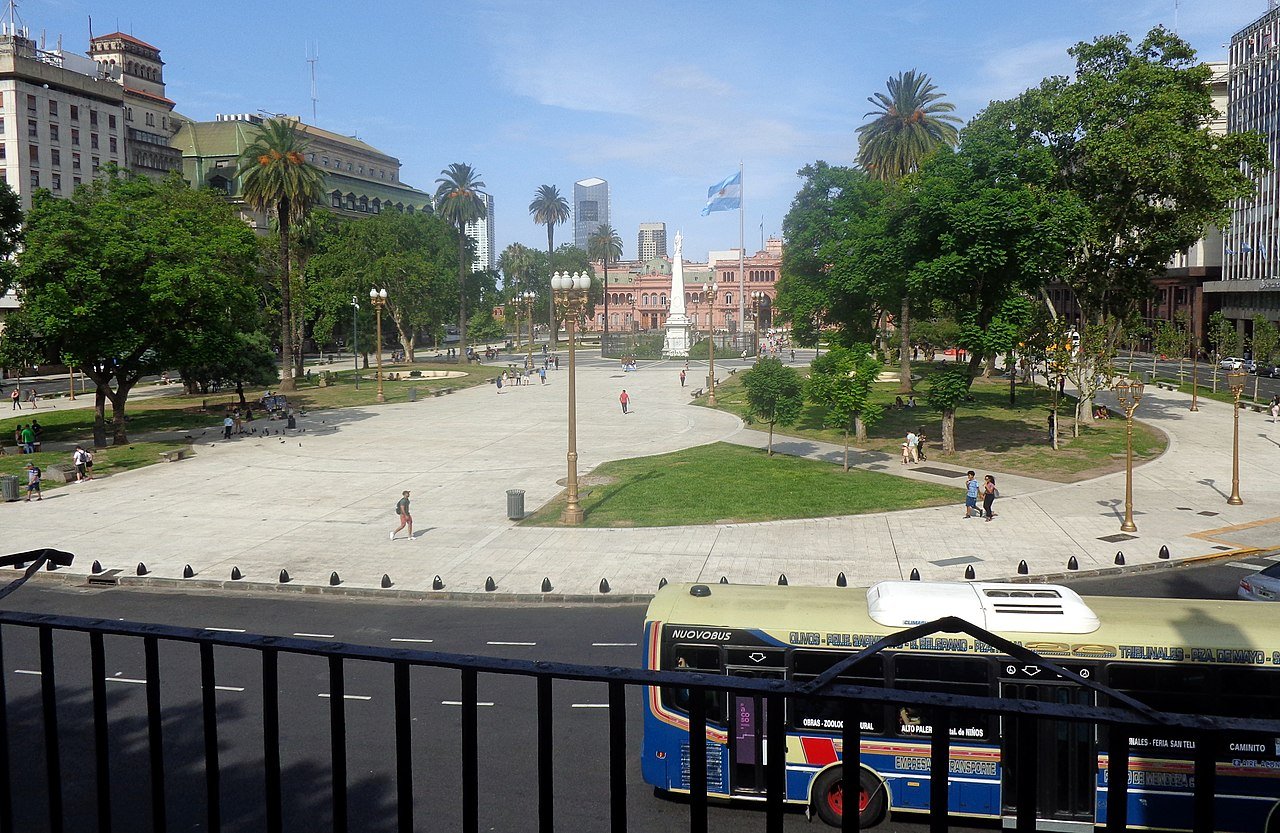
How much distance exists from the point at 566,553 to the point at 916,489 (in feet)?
45.6

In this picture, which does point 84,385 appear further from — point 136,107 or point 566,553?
point 566,553

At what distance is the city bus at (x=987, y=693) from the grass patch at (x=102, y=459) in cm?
3343

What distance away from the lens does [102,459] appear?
4159 cm

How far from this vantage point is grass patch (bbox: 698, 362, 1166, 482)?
38.6 m

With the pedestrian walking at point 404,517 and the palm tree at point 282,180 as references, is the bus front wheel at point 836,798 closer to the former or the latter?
the pedestrian walking at point 404,517

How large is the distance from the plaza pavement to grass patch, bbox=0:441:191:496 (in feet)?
4.19

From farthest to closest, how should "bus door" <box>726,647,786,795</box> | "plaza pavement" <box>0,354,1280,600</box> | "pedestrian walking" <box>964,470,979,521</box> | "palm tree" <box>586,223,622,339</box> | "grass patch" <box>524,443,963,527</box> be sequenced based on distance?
"palm tree" <box>586,223,622,339</box>
"grass patch" <box>524,443,963,527</box>
"pedestrian walking" <box>964,470,979,521</box>
"plaza pavement" <box>0,354,1280,600</box>
"bus door" <box>726,647,786,795</box>

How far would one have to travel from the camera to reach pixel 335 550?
1052 inches

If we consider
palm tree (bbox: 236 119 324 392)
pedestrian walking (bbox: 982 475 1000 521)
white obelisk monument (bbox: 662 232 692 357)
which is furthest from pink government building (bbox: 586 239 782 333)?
pedestrian walking (bbox: 982 475 1000 521)

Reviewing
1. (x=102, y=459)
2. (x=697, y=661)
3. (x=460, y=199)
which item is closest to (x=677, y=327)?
(x=460, y=199)

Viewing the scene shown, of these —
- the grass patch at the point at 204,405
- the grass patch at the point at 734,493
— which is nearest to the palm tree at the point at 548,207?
the grass patch at the point at 204,405

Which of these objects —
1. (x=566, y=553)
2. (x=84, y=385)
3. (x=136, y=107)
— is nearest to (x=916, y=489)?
(x=566, y=553)

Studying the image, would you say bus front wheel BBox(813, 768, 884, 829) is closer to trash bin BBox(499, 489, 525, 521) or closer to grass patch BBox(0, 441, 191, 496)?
trash bin BBox(499, 489, 525, 521)

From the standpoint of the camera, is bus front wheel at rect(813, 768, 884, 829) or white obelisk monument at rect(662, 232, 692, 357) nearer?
bus front wheel at rect(813, 768, 884, 829)
